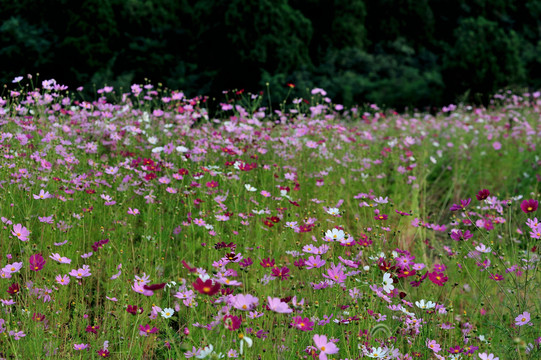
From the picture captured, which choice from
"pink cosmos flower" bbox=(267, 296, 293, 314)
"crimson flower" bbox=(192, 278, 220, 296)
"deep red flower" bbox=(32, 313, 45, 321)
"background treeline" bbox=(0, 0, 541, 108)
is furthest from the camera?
"background treeline" bbox=(0, 0, 541, 108)

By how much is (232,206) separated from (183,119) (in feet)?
4.07

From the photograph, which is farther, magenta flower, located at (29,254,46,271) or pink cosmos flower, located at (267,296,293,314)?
magenta flower, located at (29,254,46,271)

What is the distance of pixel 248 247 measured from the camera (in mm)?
2477

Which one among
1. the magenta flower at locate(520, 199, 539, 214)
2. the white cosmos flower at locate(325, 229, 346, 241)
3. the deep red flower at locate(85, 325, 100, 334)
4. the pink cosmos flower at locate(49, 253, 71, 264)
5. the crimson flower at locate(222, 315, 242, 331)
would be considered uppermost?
the magenta flower at locate(520, 199, 539, 214)

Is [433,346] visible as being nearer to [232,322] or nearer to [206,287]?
[232,322]

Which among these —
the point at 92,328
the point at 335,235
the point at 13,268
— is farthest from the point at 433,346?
the point at 13,268

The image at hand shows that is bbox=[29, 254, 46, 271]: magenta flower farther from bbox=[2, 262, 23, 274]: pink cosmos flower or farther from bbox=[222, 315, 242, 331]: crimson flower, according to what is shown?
bbox=[222, 315, 242, 331]: crimson flower

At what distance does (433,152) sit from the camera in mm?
5465

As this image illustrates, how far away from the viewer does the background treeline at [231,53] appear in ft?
32.4

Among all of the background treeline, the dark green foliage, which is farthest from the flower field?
the background treeline

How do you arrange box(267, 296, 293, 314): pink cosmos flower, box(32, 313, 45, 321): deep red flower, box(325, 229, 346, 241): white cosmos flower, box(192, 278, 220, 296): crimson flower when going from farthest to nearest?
1. box(325, 229, 346, 241): white cosmos flower
2. box(32, 313, 45, 321): deep red flower
3. box(267, 296, 293, 314): pink cosmos flower
4. box(192, 278, 220, 296): crimson flower

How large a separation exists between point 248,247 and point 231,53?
8191 millimetres

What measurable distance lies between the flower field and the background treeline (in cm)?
505

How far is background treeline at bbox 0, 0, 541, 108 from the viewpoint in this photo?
9.89 meters
